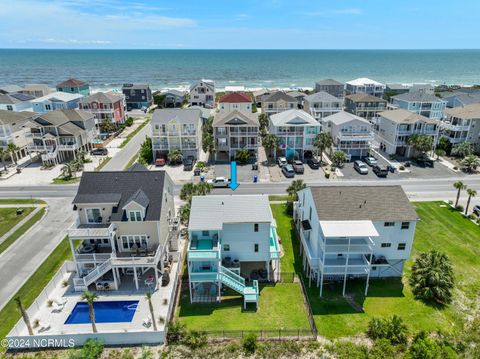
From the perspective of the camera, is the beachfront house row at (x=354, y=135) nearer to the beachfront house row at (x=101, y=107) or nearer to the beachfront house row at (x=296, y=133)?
the beachfront house row at (x=296, y=133)

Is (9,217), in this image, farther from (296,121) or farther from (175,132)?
(296,121)

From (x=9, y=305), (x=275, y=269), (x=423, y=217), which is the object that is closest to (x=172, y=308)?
(x=275, y=269)

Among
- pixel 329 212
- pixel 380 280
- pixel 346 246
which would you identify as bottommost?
pixel 380 280

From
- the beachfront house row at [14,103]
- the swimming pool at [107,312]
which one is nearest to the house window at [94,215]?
the swimming pool at [107,312]

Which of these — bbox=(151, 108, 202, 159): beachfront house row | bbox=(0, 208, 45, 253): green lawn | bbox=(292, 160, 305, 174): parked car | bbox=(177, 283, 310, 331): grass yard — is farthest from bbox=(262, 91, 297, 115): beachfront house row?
bbox=(177, 283, 310, 331): grass yard

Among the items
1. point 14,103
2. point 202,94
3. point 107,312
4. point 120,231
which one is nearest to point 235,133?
point 120,231

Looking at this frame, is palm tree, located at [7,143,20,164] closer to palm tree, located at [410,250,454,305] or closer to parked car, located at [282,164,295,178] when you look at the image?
parked car, located at [282,164,295,178]

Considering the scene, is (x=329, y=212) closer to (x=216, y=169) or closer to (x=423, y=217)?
(x=423, y=217)
